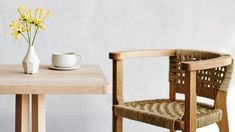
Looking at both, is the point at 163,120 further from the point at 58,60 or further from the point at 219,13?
the point at 219,13

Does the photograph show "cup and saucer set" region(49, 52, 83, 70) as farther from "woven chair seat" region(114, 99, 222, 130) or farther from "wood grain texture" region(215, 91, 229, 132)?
"wood grain texture" region(215, 91, 229, 132)

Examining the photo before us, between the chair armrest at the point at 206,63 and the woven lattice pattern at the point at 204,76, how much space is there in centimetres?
9

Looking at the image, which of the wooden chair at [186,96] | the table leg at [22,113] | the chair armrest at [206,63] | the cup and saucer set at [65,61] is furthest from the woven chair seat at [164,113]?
Answer: the table leg at [22,113]

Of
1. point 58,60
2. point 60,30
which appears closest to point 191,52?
point 58,60

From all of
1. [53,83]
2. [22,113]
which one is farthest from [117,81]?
[53,83]

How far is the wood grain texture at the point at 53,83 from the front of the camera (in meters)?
1.72

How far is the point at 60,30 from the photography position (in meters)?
3.14

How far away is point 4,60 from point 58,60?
1.04m

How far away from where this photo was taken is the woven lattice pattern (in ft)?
7.60

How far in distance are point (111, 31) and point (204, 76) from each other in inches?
34.0

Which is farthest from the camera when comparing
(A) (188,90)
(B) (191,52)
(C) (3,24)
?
(C) (3,24)

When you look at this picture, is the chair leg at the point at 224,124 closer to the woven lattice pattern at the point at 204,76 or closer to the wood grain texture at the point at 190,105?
the woven lattice pattern at the point at 204,76

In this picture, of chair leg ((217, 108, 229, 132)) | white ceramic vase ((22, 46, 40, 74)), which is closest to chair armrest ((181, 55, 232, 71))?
chair leg ((217, 108, 229, 132))

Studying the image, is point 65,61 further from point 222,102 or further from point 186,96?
point 222,102
